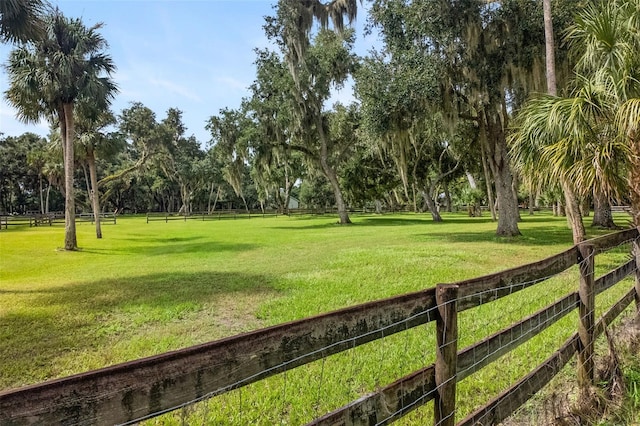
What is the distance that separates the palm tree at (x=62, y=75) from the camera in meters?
13.8

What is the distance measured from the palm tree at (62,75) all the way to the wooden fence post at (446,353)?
15523mm

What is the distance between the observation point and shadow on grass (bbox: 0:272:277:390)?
15.1ft

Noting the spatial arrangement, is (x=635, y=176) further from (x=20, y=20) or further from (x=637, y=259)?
(x=20, y=20)

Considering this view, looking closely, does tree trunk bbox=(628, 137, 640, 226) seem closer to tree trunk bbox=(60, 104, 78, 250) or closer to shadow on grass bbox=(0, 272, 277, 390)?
shadow on grass bbox=(0, 272, 277, 390)

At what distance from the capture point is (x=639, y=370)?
3.65 m

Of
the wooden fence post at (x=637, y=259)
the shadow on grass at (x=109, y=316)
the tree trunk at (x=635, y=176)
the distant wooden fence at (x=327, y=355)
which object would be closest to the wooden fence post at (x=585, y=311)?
Result: the distant wooden fence at (x=327, y=355)

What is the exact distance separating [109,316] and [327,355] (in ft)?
19.0

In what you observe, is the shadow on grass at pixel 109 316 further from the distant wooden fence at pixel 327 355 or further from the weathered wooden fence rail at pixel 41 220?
the weathered wooden fence rail at pixel 41 220

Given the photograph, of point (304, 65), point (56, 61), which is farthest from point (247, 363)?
point (304, 65)

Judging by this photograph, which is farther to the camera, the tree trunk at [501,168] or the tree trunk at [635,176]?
the tree trunk at [501,168]

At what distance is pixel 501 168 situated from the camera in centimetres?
1509

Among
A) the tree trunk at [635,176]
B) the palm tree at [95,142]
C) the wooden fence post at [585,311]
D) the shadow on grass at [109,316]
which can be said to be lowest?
the shadow on grass at [109,316]

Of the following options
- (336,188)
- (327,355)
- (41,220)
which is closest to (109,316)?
(327,355)

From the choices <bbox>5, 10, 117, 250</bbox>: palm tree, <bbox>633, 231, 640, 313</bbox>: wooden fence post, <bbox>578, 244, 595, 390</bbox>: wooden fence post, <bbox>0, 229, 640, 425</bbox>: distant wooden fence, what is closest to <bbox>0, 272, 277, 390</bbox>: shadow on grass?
<bbox>0, 229, 640, 425</bbox>: distant wooden fence
